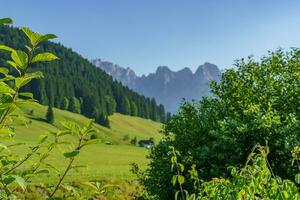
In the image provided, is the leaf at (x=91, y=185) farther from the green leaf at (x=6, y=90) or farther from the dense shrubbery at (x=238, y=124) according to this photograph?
the dense shrubbery at (x=238, y=124)

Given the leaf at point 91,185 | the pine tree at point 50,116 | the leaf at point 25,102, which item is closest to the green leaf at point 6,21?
the leaf at point 25,102

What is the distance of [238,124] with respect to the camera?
19.4 metres

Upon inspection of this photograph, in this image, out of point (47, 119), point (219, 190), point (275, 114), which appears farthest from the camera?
point (47, 119)

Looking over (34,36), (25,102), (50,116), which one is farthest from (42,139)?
(50,116)

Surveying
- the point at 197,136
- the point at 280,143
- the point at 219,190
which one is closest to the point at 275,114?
the point at 280,143

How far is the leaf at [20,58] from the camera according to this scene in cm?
384

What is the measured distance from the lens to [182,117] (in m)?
23.5

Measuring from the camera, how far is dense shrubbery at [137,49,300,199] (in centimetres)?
1917

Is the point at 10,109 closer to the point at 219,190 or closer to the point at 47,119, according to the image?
the point at 219,190

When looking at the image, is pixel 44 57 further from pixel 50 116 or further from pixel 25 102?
pixel 50 116

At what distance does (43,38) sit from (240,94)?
1907 cm

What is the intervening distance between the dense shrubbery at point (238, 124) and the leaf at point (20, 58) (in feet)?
46.5

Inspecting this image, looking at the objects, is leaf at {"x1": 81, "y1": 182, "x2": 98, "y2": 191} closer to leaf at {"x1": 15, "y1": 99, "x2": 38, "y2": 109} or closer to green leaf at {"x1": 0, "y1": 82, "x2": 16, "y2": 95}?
leaf at {"x1": 15, "y1": 99, "x2": 38, "y2": 109}

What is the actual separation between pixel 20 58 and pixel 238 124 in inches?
640
